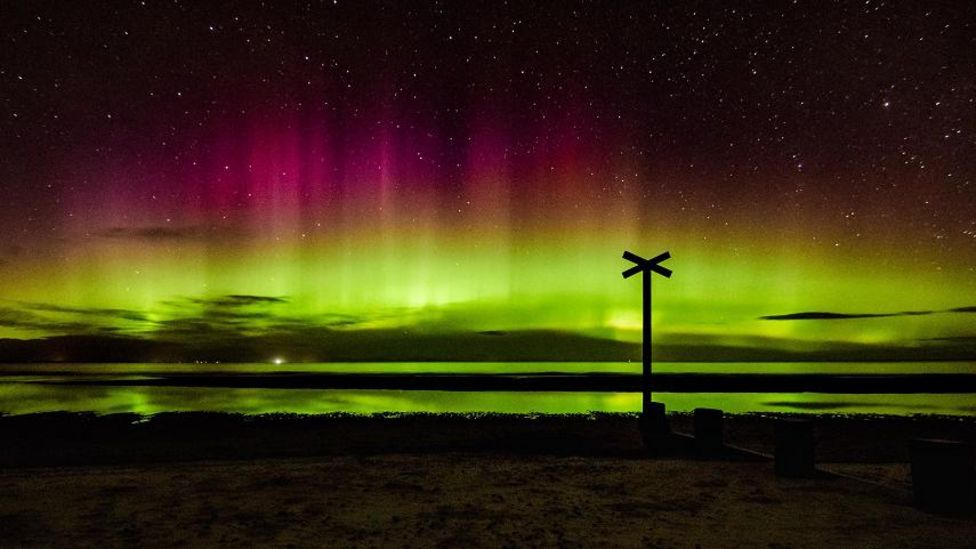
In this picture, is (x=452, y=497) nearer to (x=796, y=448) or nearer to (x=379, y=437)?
(x=796, y=448)

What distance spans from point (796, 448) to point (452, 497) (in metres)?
5.89

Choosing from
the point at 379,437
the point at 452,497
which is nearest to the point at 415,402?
the point at 379,437

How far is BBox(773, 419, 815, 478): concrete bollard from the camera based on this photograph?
9406 mm

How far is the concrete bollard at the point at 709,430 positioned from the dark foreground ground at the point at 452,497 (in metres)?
0.61

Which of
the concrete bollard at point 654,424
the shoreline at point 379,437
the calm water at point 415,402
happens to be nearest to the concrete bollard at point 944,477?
the shoreline at point 379,437

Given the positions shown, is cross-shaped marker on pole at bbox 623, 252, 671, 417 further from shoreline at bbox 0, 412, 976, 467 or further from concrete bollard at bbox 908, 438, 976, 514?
concrete bollard at bbox 908, 438, 976, 514

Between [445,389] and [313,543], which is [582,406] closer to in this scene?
[445,389]

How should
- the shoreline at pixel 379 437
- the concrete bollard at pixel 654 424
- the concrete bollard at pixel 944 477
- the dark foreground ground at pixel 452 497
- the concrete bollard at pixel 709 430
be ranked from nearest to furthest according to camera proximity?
the dark foreground ground at pixel 452 497, the concrete bollard at pixel 944 477, the concrete bollard at pixel 709 430, the shoreline at pixel 379 437, the concrete bollard at pixel 654 424

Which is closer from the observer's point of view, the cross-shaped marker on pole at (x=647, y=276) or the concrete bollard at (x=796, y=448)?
the concrete bollard at (x=796, y=448)

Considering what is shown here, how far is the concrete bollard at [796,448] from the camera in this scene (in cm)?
941

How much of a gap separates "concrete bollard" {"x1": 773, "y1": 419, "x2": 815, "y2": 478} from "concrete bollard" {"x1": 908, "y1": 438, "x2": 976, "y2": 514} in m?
1.86

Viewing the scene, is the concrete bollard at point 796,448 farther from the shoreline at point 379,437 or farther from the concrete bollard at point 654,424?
the concrete bollard at point 654,424

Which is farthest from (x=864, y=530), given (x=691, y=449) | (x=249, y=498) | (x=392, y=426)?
(x=392, y=426)

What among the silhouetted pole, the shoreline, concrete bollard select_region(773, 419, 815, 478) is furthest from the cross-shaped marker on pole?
concrete bollard select_region(773, 419, 815, 478)
